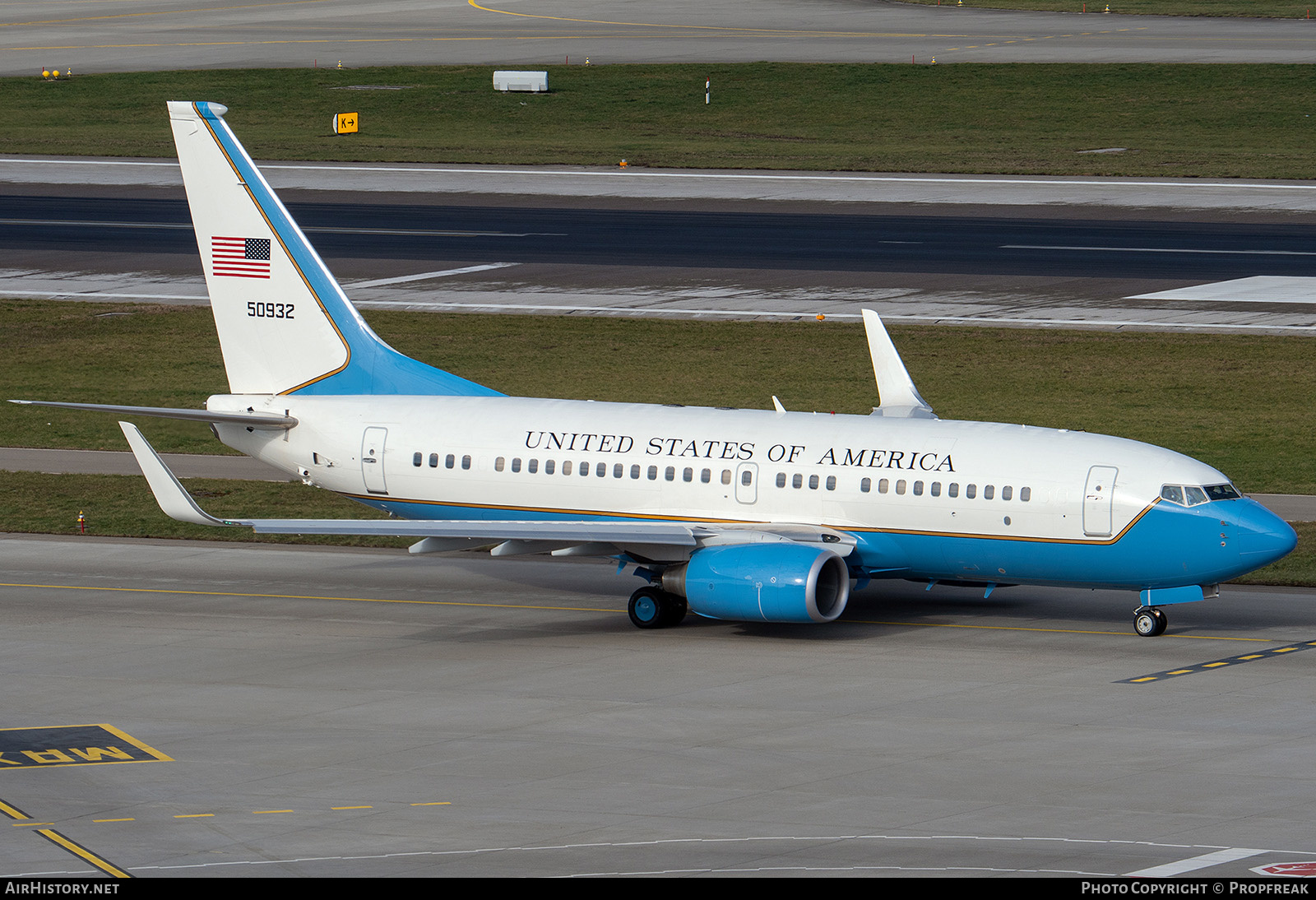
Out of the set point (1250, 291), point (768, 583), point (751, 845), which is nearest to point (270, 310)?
point (768, 583)

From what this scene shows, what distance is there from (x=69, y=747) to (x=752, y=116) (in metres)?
84.7

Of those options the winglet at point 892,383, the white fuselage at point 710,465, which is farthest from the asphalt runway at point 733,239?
the white fuselage at point 710,465

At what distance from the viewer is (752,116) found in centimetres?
10912

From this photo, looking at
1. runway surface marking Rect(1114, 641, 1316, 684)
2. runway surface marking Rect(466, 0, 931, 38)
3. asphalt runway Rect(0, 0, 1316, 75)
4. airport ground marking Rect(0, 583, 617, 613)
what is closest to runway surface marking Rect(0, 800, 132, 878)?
airport ground marking Rect(0, 583, 617, 613)

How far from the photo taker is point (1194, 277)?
6912 cm

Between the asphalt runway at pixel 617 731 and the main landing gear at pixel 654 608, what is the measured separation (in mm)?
353

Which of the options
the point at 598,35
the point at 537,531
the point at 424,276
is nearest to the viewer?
the point at 537,531

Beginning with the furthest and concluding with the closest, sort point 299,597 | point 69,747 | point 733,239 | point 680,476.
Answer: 1. point 733,239
2. point 299,597
3. point 680,476
4. point 69,747

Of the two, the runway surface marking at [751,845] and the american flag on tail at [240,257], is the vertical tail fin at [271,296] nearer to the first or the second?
the american flag on tail at [240,257]

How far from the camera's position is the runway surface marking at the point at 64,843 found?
22766 mm

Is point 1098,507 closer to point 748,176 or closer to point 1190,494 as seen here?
point 1190,494

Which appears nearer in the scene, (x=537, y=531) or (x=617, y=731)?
(x=617, y=731)

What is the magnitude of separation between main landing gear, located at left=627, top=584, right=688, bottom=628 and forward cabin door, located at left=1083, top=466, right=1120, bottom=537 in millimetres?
7342
